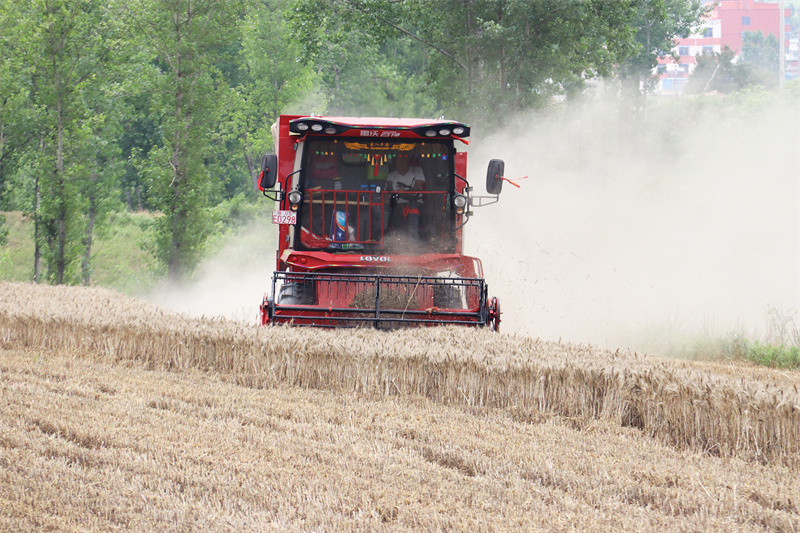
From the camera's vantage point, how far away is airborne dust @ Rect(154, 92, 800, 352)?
44.3ft

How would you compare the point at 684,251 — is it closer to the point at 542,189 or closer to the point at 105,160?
the point at 542,189

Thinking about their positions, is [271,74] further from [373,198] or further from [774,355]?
[774,355]

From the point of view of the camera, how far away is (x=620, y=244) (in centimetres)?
1739

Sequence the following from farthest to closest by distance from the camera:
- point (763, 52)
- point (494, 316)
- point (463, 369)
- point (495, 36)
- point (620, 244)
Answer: point (763, 52), point (495, 36), point (620, 244), point (494, 316), point (463, 369)

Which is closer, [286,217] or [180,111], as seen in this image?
[286,217]

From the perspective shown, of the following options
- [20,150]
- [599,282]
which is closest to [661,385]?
[599,282]

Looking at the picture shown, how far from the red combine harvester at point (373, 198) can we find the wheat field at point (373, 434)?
1655 mm

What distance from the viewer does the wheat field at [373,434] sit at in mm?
4352

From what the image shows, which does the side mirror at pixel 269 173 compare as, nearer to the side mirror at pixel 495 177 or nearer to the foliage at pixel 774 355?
the side mirror at pixel 495 177

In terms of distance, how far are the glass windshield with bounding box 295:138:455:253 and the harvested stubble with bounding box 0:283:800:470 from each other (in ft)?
6.51

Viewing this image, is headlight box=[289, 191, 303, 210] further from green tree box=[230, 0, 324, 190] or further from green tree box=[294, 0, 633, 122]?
green tree box=[230, 0, 324, 190]

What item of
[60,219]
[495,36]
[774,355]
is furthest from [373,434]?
[60,219]

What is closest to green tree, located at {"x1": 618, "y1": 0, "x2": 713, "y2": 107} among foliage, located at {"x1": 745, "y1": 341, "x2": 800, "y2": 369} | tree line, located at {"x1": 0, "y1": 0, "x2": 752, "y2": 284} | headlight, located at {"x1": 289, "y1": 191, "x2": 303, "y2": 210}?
tree line, located at {"x1": 0, "y1": 0, "x2": 752, "y2": 284}

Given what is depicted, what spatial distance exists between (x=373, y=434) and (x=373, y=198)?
4.56 metres
